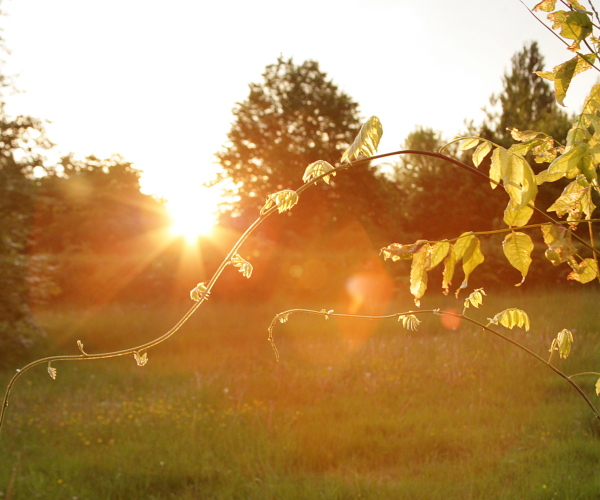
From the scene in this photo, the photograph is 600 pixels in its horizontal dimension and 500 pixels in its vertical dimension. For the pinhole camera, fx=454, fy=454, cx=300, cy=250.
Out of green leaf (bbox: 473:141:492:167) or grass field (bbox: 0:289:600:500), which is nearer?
green leaf (bbox: 473:141:492:167)

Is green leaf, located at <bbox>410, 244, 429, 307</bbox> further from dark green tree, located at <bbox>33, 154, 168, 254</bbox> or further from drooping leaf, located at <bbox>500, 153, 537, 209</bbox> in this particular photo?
dark green tree, located at <bbox>33, 154, 168, 254</bbox>

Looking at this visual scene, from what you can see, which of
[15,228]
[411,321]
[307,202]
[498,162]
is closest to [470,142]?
[498,162]

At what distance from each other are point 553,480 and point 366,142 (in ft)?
12.4

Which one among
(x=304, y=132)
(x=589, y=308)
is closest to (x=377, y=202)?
(x=304, y=132)

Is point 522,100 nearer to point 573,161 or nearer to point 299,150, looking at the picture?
point 299,150

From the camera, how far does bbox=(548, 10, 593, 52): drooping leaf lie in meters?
1.07

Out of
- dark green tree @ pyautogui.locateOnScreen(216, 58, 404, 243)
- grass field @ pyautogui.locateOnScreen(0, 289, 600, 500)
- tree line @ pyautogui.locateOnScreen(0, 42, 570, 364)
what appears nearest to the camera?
grass field @ pyautogui.locateOnScreen(0, 289, 600, 500)

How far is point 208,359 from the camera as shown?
738cm

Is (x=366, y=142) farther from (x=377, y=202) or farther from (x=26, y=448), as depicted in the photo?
(x=377, y=202)

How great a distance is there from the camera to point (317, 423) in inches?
188

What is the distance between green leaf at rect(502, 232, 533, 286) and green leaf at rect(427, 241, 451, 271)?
149mm

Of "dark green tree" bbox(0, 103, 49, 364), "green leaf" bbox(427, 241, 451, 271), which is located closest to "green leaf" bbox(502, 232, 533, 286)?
"green leaf" bbox(427, 241, 451, 271)

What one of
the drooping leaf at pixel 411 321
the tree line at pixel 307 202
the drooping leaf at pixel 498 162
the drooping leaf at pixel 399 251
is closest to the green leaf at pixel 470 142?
the drooping leaf at pixel 498 162

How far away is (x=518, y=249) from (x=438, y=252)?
0.19 metres
